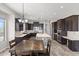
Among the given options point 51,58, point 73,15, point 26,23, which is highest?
point 73,15

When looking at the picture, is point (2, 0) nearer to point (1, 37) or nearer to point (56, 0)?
point (56, 0)

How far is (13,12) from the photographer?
541 centimetres

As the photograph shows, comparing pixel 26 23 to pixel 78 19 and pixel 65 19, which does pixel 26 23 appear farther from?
pixel 65 19

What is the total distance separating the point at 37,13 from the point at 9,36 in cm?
167

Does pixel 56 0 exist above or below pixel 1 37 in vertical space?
above

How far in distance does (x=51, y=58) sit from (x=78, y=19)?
16.9ft

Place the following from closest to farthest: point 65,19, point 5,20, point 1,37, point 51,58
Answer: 1. point 51,58
2. point 1,37
3. point 5,20
4. point 65,19

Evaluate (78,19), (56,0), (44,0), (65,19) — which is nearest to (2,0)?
(44,0)

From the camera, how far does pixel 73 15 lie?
253 inches

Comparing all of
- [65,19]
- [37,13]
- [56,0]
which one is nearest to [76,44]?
[37,13]

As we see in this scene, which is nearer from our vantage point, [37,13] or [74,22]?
[37,13]

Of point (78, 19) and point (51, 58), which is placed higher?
point (78, 19)

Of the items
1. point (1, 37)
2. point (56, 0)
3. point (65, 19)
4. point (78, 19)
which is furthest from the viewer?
point (65, 19)

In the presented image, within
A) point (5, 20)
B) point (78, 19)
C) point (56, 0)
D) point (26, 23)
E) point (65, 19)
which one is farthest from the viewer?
point (65, 19)
